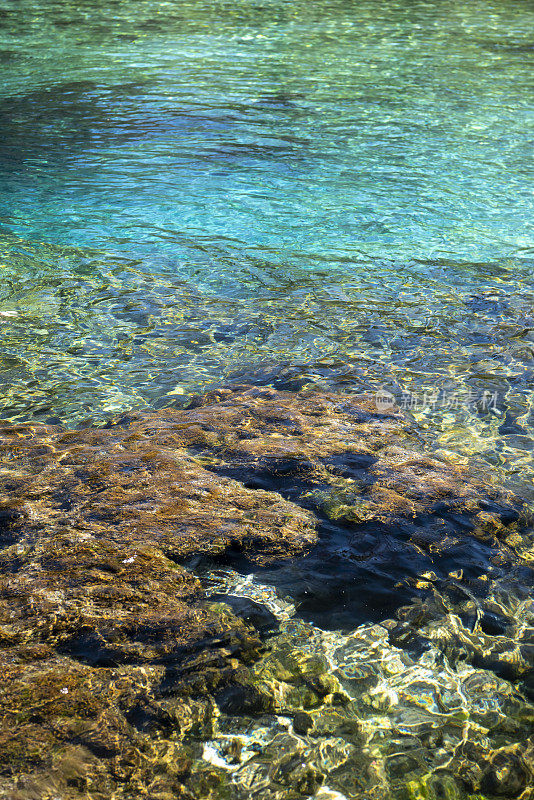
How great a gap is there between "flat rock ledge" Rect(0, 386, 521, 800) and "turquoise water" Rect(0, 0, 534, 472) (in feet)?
1.37

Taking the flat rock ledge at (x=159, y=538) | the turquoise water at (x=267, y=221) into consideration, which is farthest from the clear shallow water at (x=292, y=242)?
the flat rock ledge at (x=159, y=538)

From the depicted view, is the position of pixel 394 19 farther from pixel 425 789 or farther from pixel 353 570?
pixel 425 789

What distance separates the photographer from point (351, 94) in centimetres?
1049

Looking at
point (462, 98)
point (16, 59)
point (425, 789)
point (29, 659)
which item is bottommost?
point (425, 789)

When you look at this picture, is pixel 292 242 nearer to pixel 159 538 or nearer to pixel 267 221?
pixel 267 221

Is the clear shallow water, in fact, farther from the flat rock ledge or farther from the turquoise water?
the flat rock ledge

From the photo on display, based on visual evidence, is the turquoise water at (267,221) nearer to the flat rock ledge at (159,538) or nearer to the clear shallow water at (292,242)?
the clear shallow water at (292,242)

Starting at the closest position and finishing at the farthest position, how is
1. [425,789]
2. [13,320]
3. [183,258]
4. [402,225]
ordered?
[425,789] → [13,320] → [183,258] → [402,225]

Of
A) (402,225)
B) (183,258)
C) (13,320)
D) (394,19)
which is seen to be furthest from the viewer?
(394,19)

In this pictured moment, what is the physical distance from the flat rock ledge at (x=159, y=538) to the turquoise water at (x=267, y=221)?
418mm

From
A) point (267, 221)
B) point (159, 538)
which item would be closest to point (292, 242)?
point (267, 221)

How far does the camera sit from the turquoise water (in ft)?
15.3

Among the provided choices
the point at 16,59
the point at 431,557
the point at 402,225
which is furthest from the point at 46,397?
the point at 16,59

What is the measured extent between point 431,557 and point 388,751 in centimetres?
98
